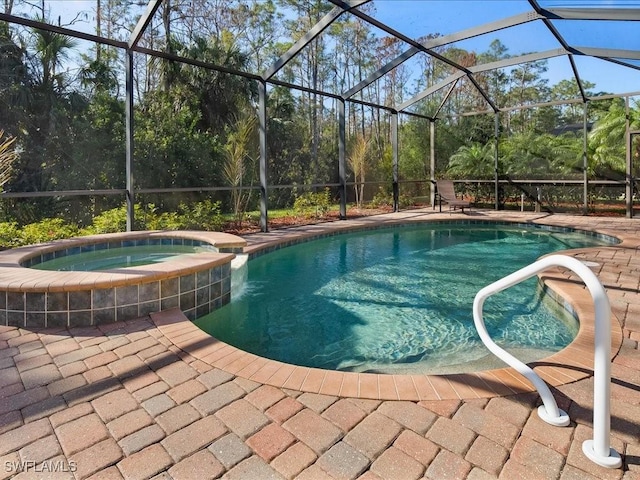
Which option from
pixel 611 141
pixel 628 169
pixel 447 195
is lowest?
pixel 447 195

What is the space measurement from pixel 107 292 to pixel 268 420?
178 centimetres

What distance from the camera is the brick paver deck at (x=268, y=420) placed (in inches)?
59.2

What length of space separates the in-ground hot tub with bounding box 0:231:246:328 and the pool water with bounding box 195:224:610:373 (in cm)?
28

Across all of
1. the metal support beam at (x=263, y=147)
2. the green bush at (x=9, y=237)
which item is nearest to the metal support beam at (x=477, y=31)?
the metal support beam at (x=263, y=147)

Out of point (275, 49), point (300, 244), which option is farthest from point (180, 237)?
point (275, 49)

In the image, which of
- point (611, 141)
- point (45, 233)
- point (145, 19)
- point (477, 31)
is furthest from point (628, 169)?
point (45, 233)

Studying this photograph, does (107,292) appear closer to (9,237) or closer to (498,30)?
(9,237)

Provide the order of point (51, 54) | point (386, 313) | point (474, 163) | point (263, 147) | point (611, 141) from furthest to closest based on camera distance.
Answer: point (474, 163), point (611, 141), point (51, 54), point (263, 147), point (386, 313)

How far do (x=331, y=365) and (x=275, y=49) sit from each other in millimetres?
17015

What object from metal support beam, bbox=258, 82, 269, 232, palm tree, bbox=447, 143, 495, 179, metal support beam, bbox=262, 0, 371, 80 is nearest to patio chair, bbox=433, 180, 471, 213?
palm tree, bbox=447, 143, 495, 179

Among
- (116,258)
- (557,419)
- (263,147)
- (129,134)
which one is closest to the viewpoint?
(557,419)

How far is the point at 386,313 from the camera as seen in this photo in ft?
12.8

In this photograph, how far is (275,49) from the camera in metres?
17.3

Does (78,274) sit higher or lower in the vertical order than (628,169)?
lower
